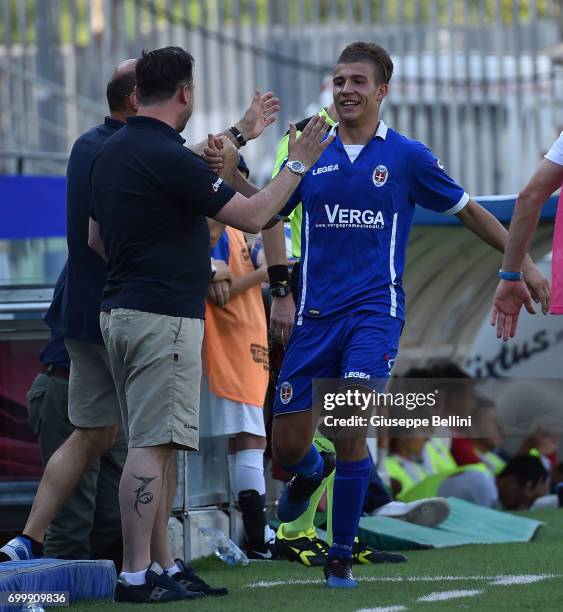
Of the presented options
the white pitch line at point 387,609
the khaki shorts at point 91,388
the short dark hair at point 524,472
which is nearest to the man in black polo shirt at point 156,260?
the khaki shorts at point 91,388

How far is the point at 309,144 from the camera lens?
5.96 metres

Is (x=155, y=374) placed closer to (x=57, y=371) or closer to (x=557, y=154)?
(x=57, y=371)

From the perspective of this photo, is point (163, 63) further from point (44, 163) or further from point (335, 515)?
point (44, 163)

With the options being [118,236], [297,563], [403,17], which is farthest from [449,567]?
[403,17]

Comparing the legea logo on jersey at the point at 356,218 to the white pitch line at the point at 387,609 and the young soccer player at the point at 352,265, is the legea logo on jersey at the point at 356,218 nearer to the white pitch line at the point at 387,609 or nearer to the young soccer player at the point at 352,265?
the young soccer player at the point at 352,265

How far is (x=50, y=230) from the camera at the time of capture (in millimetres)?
9562

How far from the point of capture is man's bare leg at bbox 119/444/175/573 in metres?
5.75

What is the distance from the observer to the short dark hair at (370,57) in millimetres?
6730

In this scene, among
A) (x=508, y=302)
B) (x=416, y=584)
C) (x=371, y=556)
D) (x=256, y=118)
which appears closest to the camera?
(x=508, y=302)

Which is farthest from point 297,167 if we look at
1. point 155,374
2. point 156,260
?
point 155,374

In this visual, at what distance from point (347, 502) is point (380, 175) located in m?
1.36

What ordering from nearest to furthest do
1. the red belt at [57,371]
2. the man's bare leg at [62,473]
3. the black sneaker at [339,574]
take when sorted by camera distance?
the black sneaker at [339,574]
the man's bare leg at [62,473]
the red belt at [57,371]

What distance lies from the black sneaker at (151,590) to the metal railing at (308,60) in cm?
988

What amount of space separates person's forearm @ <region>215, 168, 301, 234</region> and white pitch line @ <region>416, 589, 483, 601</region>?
5.00ft
